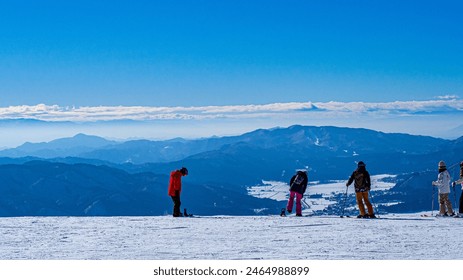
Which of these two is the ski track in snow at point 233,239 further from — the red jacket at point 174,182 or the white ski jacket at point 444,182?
the white ski jacket at point 444,182

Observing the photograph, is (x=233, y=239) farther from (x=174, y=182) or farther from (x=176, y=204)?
(x=176, y=204)

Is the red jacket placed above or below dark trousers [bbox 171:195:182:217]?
above

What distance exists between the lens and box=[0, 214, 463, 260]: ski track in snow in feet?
42.1

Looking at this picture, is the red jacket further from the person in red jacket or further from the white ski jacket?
the white ski jacket

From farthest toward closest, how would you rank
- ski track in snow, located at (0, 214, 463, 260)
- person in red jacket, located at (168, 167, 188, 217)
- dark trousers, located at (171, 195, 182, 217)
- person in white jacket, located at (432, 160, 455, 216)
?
dark trousers, located at (171, 195, 182, 217), person in red jacket, located at (168, 167, 188, 217), person in white jacket, located at (432, 160, 455, 216), ski track in snow, located at (0, 214, 463, 260)

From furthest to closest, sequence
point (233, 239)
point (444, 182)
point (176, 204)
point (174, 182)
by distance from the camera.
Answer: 1. point (176, 204)
2. point (174, 182)
3. point (444, 182)
4. point (233, 239)

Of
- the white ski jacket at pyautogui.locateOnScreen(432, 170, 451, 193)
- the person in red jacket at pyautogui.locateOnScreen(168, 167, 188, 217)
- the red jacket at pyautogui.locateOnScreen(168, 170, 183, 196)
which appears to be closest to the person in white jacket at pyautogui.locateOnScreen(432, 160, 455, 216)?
the white ski jacket at pyautogui.locateOnScreen(432, 170, 451, 193)

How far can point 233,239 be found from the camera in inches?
596

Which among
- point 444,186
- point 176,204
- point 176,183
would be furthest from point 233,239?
point 444,186

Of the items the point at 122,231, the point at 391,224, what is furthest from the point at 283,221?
the point at 122,231

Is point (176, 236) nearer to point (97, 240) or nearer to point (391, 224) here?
point (97, 240)

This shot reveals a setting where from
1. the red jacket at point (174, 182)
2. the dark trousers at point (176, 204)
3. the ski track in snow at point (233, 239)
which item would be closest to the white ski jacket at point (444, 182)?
the ski track in snow at point (233, 239)

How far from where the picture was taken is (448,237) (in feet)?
48.8
